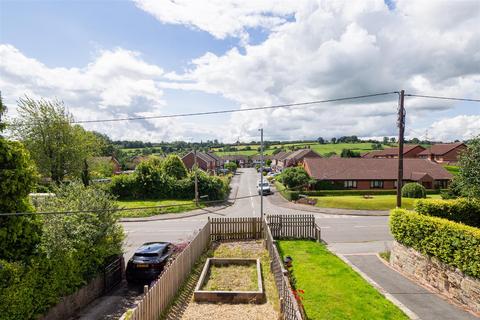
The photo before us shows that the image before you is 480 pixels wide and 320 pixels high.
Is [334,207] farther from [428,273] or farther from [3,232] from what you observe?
[3,232]

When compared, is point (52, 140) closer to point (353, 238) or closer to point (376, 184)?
point (353, 238)

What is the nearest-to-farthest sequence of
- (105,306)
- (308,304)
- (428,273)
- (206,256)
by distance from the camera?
(308,304) → (105,306) → (428,273) → (206,256)

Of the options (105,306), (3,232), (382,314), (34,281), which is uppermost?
(3,232)

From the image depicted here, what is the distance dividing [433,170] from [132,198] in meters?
46.6

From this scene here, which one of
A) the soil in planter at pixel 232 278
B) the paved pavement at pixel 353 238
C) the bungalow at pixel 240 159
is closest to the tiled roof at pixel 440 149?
the paved pavement at pixel 353 238

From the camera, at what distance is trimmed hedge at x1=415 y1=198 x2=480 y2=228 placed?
15.5 m

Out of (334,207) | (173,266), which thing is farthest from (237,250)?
(334,207)

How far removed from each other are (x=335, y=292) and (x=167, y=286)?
6.04m

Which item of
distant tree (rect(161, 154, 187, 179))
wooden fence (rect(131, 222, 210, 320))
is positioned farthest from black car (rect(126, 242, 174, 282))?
distant tree (rect(161, 154, 187, 179))

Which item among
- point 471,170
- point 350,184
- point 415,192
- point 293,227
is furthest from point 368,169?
point 293,227

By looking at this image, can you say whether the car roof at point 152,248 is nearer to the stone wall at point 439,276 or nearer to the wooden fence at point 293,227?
the wooden fence at point 293,227

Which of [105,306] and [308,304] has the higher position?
[308,304]

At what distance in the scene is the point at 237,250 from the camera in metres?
16.2

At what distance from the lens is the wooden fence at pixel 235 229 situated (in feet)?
61.0
